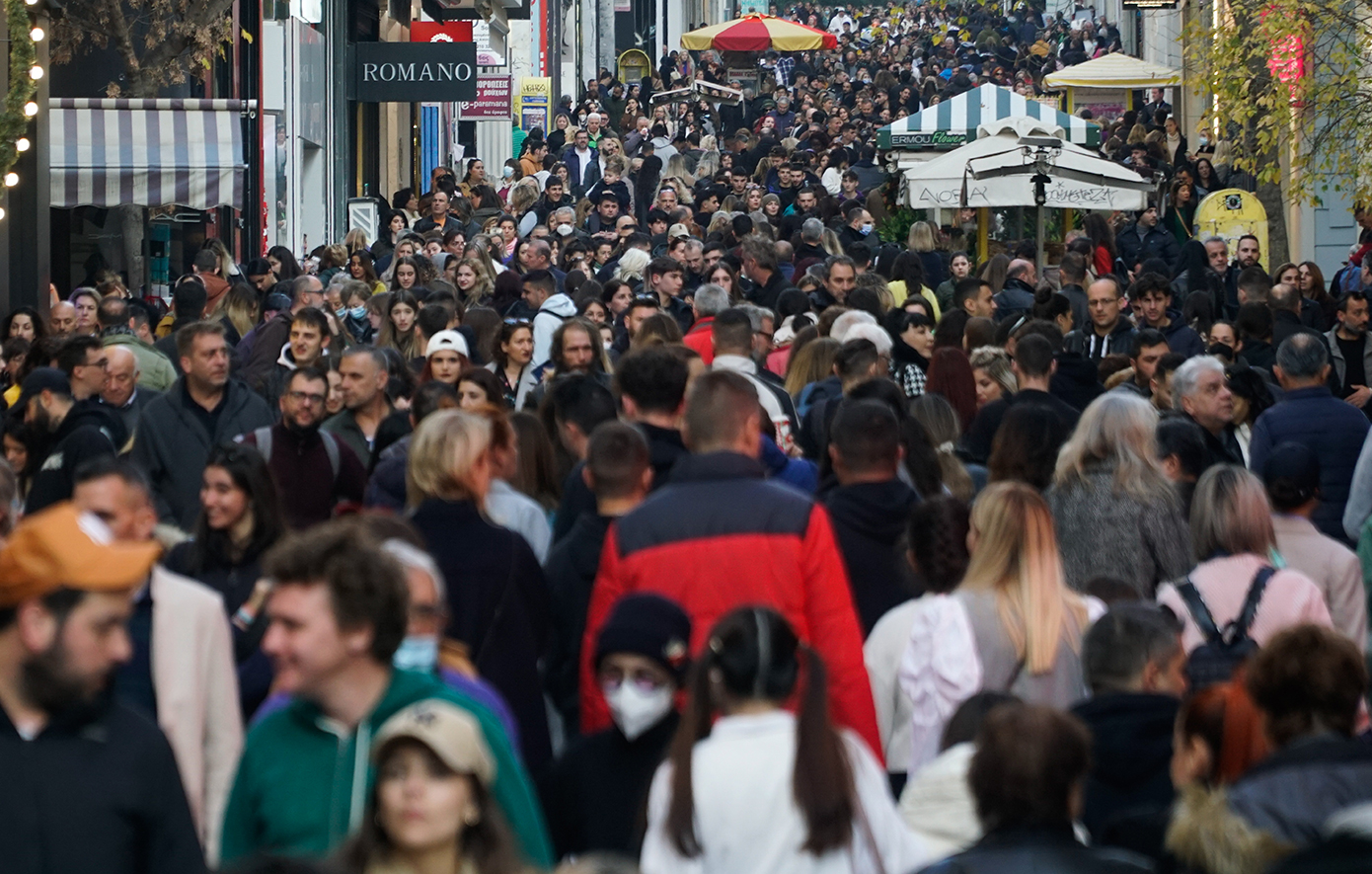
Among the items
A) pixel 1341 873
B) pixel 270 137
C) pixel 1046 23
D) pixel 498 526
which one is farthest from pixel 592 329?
pixel 1046 23

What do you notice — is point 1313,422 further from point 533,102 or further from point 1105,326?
point 533,102

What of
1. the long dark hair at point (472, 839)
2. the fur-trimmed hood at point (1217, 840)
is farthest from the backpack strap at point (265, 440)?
the fur-trimmed hood at point (1217, 840)

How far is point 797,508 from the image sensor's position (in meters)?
5.73

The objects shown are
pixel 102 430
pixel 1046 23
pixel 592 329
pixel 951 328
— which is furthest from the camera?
pixel 1046 23

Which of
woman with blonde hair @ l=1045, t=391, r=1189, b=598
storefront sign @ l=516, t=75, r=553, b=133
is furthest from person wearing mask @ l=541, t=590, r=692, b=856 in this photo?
storefront sign @ l=516, t=75, r=553, b=133

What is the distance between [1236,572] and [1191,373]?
2838 millimetres

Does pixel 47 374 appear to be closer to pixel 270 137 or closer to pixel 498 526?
pixel 498 526

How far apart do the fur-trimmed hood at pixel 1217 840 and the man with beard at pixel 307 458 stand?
4918 millimetres

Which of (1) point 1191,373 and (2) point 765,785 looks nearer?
(2) point 765,785

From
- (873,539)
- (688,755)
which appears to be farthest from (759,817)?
(873,539)

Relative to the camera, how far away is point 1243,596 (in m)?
6.18

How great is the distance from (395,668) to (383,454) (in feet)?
13.4

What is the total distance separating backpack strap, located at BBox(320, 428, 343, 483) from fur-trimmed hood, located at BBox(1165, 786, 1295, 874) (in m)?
4.97

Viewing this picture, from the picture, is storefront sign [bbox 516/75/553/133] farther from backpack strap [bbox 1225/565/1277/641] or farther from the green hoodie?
the green hoodie
